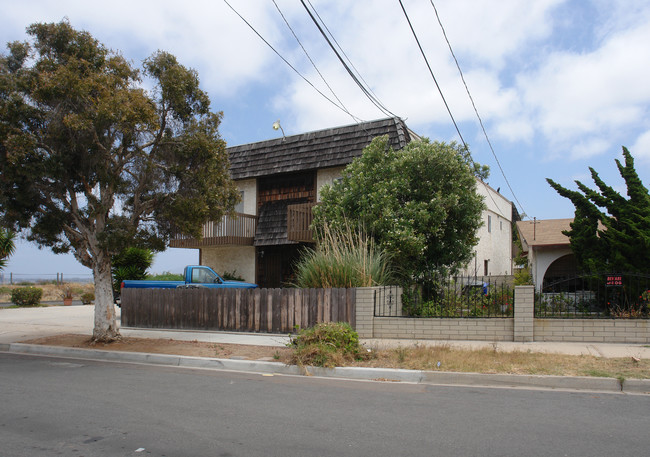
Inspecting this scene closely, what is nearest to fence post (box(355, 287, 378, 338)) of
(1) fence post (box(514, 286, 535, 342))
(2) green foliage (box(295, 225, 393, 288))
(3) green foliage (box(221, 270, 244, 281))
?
(2) green foliage (box(295, 225, 393, 288))

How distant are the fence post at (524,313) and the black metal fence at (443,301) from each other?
64 centimetres

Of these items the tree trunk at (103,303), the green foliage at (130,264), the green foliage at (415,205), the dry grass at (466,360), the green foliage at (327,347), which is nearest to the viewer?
the dry grass at (466,360)

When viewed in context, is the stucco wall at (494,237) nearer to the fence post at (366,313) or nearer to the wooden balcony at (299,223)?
the wooden balcony at (299,223)

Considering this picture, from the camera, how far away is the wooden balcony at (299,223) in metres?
17.9

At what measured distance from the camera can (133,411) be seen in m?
6.61

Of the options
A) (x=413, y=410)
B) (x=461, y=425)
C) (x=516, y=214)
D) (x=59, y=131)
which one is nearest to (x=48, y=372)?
(x=59, y=131)

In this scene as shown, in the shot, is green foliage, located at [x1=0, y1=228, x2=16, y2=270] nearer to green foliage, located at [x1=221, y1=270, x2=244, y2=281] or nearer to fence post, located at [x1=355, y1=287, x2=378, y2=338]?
green foliage, located at [x1=221, y1=270, x2=244, y2=281]

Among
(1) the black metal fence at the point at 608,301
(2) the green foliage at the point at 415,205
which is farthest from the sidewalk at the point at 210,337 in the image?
(2) the green foliage at the point at 415,205

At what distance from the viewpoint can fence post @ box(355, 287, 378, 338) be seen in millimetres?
12594

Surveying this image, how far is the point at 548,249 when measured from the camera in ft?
65.2

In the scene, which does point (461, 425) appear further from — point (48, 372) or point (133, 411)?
point (48, 372)

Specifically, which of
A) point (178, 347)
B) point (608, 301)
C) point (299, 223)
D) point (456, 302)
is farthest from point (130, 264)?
point (608, 301)

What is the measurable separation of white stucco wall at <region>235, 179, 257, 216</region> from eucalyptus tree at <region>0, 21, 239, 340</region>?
29.0 ft

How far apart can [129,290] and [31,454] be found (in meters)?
11.5
